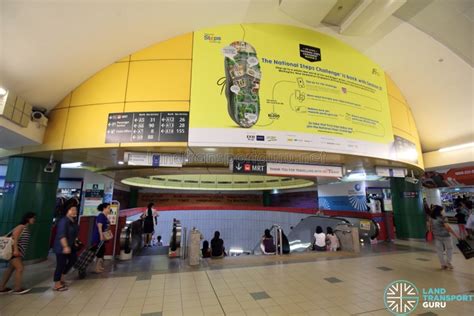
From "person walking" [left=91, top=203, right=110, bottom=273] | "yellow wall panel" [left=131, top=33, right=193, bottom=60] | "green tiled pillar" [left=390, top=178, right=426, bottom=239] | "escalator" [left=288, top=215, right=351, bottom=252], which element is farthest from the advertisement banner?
"escalator" [left=288, top=215, right=351, bottom=252]

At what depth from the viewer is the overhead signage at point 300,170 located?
5367 millimetres

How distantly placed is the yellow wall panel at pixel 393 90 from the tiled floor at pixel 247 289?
468 centimetres

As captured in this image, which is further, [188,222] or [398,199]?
[188,222]

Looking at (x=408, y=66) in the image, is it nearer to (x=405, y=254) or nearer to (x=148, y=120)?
(x=405, y=254)

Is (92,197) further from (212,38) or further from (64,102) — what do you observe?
(212,38)

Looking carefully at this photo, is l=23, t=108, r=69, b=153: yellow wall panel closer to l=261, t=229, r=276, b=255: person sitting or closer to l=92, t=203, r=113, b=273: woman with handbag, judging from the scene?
l=92, t=203, r=113, b=273: woman with handbag

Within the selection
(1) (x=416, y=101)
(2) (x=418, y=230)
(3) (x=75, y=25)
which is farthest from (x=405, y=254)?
(3) (x=75, y=25)

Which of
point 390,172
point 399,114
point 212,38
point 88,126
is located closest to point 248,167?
point 212,38

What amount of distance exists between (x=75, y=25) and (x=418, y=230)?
12.8 meters

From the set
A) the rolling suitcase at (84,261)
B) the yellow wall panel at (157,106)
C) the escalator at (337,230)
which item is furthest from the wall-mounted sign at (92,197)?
the escalator at (337,230)

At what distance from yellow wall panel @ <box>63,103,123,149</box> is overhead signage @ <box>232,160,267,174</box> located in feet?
8.77

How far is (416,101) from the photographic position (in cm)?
707

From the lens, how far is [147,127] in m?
4.52

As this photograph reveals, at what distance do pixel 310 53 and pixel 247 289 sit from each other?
18.1ft
